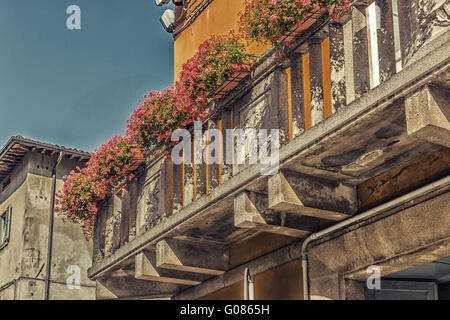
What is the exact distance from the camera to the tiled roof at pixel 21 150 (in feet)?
66.9

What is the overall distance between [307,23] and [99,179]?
526 cm

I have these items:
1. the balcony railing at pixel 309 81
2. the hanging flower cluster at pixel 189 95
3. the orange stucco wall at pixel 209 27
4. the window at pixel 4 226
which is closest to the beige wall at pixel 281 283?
the balcony railing at pixel 309 81

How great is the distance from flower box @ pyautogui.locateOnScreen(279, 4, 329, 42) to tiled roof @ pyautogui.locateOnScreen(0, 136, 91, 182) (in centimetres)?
1271

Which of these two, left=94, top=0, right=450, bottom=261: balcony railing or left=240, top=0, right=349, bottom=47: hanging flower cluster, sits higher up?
left=240, top=0, right=349, bottom=47: hanging flower cluster

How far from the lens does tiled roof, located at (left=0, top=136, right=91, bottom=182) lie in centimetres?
2039

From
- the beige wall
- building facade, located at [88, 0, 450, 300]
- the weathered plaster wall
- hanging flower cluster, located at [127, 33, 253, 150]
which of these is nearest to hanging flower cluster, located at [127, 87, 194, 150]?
hanging flower cluster, located at [127, 33, 253, 150]

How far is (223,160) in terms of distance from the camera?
32.6ft

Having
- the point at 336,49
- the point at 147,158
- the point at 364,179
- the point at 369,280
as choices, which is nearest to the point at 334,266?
the point at 369,280

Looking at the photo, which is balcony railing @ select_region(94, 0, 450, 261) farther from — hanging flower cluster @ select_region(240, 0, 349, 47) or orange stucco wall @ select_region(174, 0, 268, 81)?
orange stucco wall @ select_region(174, 0, 268, 81)

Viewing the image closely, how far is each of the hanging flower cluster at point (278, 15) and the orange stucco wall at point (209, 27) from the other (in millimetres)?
2225

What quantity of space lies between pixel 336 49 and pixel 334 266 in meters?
2.44

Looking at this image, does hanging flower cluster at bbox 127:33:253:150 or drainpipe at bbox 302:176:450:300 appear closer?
drainpipe at bbox 302:176:450:300

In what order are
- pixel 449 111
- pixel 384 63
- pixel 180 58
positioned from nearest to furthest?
pixel 449 111, pixel 384 63, pixel 180 58

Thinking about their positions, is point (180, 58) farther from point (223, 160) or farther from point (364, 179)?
point (364, 179)
